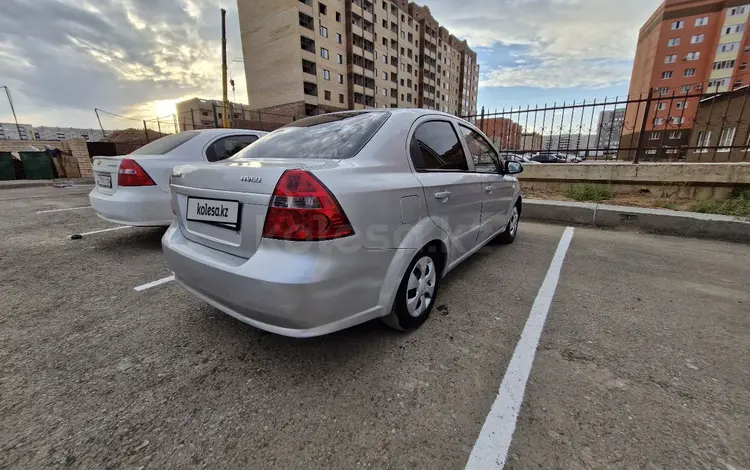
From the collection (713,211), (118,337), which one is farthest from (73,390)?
(713,211)

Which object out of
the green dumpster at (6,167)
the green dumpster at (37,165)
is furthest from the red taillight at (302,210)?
the green dumpster at (6,167)

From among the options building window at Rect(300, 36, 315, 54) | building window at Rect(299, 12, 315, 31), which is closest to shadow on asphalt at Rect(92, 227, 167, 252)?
building window at Rect(300, 36, 315, 54)

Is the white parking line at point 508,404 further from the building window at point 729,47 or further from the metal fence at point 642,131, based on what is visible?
the building window at point 729,47

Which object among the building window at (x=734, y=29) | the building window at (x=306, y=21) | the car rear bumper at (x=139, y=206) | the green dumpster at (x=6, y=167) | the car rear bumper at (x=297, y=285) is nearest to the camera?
the car rear bumper at (x=297, y=285)

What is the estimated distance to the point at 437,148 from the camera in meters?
2.51

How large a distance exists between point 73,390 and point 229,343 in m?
0.77

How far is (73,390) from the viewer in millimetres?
1674

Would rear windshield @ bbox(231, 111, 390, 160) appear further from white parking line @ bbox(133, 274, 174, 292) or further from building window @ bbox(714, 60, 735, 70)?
building window @ bbox(714, 60, 735, 70)

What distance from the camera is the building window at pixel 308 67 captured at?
117 feet

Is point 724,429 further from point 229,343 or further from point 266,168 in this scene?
point 229,343

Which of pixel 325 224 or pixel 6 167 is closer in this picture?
pixel 325 224

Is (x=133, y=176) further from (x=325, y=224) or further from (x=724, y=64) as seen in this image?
(x=724, y=64)

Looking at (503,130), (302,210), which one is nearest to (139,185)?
(302,210)

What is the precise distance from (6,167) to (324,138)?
18563mm
